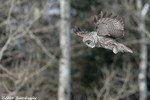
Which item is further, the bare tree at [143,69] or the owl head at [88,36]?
the bare tree at [143,69]

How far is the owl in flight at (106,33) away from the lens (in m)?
5.61

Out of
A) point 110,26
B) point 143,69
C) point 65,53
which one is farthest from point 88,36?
point 143,69

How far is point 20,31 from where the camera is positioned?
36.0 ft

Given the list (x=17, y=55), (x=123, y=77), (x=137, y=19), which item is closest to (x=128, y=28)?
(x=137, y=19)

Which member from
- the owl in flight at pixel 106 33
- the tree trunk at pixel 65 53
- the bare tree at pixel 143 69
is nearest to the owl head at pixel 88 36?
the owl in flight at pixel 106 33

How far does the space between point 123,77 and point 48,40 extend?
2418 mm

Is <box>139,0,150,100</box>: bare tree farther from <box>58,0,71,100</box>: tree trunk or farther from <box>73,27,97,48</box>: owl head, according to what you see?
<box>73,27,97,48</box>: owl head

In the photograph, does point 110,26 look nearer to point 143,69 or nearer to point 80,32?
point 80,32

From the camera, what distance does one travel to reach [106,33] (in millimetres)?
5730

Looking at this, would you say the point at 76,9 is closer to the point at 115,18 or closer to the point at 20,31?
the point at 20,31

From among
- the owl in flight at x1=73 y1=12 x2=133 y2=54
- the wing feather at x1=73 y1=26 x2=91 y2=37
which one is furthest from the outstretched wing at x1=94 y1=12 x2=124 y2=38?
the wing feather at x1=73 y1=26 x2=91 y2=37

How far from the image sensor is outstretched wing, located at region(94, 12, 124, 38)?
227 inches

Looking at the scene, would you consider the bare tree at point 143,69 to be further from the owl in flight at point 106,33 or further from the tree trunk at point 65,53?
the owl in flight at point 106,33

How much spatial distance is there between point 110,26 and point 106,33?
115 mm
